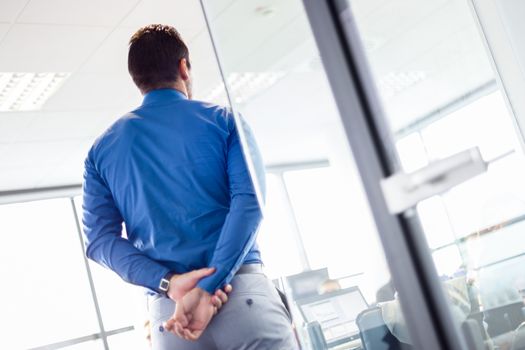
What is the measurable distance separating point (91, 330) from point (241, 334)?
16.7 ft

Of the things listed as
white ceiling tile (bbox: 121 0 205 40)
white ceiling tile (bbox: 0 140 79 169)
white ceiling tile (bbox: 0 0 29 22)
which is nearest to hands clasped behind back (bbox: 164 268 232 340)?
white ceiling tile (bbox: 0 0 29 22)

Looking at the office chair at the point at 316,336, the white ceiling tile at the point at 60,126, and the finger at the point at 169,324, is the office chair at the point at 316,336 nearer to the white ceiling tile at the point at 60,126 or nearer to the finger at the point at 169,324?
the finger at the point at 169,324

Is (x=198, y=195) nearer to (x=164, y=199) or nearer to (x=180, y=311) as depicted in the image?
(x=164, y=199)

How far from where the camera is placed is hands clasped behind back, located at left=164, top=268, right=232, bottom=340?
1261 millimetres

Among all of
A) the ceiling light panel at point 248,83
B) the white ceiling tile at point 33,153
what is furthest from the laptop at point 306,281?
the white ceiling tile at point 33,153

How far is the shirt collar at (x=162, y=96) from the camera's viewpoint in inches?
57.7

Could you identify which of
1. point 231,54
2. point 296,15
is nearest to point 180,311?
point 231,54

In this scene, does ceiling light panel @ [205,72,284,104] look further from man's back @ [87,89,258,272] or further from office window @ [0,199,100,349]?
office window @ [0,199,100,349]

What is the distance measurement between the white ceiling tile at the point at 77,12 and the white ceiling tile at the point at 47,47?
2.4 inches

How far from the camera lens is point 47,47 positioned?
3.57 m

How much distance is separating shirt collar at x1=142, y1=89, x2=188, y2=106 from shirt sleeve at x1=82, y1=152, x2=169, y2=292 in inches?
7.6

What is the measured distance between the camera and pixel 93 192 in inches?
57.4

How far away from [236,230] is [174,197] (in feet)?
0.53

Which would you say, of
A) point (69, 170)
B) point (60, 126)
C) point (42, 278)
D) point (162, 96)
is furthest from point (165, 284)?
point (42, 278)
